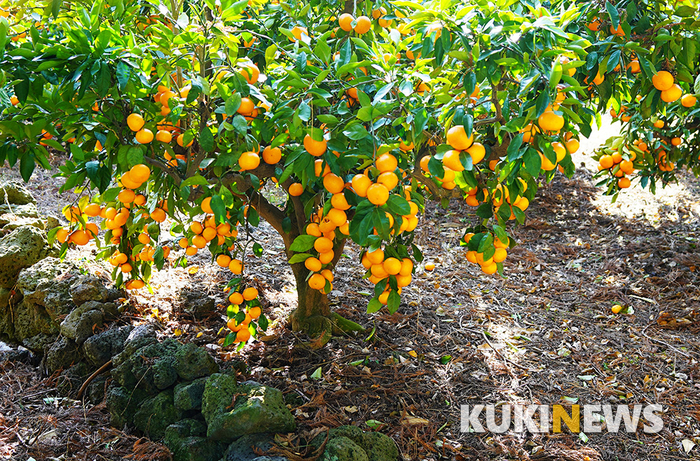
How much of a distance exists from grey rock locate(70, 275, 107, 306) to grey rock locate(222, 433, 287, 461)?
58.3 inches

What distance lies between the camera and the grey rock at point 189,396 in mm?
2238

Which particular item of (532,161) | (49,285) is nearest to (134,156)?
(532,161)

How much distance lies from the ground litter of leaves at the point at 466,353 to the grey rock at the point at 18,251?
0.31 m

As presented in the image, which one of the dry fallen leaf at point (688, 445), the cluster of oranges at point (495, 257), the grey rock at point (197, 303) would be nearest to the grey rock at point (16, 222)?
the grey rock at point (197, 303)

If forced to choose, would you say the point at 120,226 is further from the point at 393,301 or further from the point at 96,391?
the point at 393,301

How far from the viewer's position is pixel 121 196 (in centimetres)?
198

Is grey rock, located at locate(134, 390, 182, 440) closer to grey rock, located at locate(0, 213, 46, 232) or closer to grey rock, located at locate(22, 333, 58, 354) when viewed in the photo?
grey rock, located at locate(22, 333, 58, 354)

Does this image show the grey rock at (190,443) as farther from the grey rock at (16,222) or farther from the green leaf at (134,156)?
the grey rock at (16,222)

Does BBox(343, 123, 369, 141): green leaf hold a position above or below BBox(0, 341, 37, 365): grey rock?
Answer: above

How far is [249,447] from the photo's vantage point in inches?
78.6

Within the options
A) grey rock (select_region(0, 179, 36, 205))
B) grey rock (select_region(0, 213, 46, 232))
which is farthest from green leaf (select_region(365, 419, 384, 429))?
grey rock (select_region(0, 179, 36, 205))

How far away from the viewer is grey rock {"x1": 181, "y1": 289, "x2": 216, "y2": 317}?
3113 mm

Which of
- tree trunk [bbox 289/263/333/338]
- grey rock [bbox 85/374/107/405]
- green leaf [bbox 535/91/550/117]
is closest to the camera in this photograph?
green leaf [bbox 535/91/550/117]

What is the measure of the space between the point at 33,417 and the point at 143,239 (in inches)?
40.9
